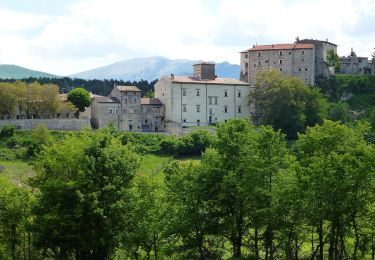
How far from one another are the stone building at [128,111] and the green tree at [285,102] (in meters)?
17.2

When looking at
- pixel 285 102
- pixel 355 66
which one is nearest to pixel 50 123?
pixel 285 102

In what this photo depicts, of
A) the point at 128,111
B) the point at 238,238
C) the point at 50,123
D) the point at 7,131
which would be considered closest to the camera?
the point at 238,238

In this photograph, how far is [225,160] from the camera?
1683 inches

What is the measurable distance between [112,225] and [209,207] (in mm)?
6387

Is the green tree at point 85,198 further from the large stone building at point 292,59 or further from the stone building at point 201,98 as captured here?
the large stone building at point 292,59

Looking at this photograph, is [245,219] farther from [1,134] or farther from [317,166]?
[1,134]

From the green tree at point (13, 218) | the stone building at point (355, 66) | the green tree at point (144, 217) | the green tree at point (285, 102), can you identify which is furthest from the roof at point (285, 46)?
the green tree at point (13, 218)

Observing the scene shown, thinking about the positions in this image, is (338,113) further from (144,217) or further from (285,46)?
(144,217)

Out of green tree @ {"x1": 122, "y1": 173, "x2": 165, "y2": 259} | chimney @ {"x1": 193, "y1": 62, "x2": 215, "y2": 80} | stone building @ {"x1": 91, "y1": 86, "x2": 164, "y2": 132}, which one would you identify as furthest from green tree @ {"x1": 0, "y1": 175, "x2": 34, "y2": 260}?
chimney @ {"x1": 193, "y1": 62, "x2": 215, "y2": 80}

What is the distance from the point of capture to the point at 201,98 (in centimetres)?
11394

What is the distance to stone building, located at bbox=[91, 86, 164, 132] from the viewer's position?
10994 centimetres

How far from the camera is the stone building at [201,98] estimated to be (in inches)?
4417

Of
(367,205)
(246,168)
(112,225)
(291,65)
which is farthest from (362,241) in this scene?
(291,65)

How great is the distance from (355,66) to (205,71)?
121 ft
